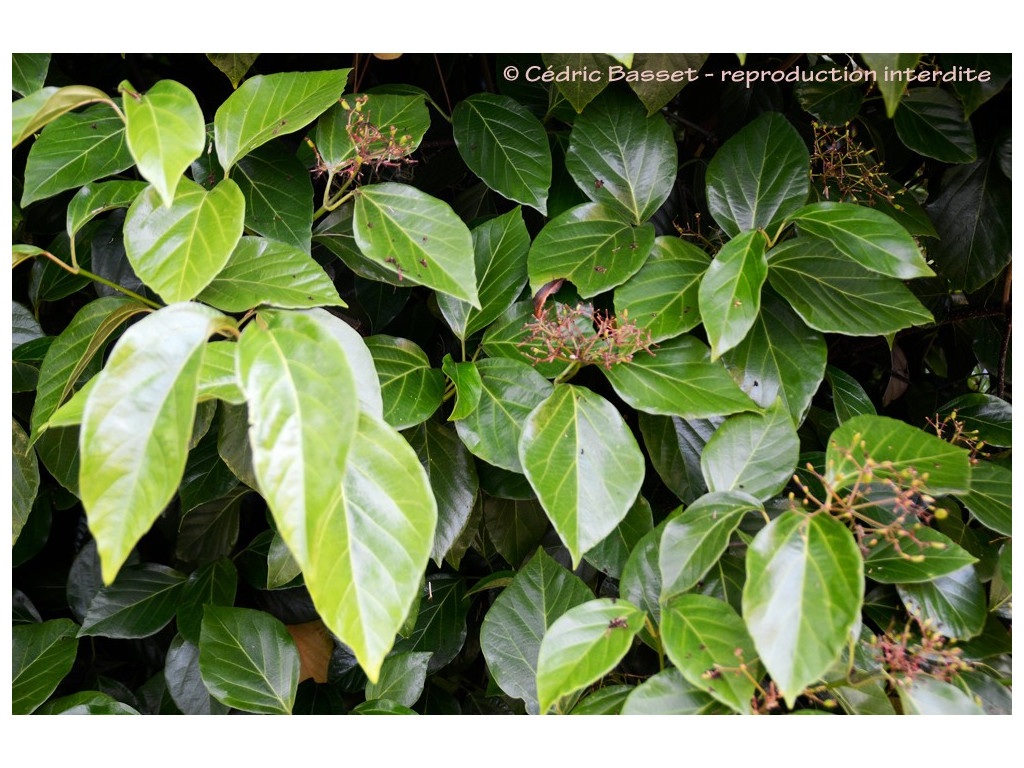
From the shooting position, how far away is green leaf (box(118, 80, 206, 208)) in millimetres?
559

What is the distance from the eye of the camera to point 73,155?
700 millimetres

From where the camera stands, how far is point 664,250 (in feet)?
2.39

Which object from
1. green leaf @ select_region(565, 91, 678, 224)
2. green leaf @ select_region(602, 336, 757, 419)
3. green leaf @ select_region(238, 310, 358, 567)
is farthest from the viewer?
green leaf @ select_region(565, 91, 678, 224)

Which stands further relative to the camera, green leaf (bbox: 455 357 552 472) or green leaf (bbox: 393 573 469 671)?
green leaf (bbox: 393 573 469 671)

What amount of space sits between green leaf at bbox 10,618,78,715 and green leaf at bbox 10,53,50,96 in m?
0.55

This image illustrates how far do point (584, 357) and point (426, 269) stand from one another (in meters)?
0.16

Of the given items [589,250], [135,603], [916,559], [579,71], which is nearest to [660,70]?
[579,71]

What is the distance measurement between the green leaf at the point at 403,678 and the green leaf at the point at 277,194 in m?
0.41

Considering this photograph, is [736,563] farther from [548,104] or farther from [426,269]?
[548,104]

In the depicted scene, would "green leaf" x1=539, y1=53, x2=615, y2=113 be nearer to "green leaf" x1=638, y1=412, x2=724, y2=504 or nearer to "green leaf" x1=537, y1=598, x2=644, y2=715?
"green leaf" x1=638, y1=412, x2=724, y2=504

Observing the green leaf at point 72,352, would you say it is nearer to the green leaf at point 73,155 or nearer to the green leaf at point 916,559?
the green leaf at point 73,155

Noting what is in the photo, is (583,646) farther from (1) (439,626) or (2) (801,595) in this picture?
(1) (439,626)

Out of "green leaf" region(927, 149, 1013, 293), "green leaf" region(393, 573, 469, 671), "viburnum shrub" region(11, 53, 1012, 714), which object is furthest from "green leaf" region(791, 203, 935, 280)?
"green leaf" region(393, 573, 469, 671)

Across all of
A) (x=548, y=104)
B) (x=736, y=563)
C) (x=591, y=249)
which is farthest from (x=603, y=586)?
(x=548, y=104)
